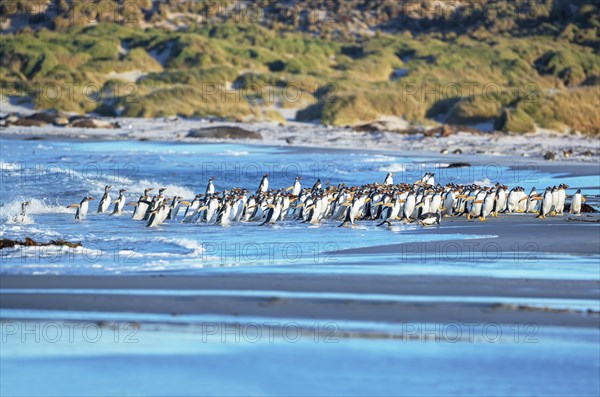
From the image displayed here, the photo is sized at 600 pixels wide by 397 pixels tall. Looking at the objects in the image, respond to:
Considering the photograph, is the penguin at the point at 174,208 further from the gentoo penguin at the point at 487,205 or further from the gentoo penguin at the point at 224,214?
the gentoo penguin at the point at 487,205

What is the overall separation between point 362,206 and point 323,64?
41914mm

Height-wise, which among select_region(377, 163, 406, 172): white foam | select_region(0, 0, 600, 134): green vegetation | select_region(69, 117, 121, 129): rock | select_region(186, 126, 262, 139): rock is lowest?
select_region(377, 163, 406, 172): white foam

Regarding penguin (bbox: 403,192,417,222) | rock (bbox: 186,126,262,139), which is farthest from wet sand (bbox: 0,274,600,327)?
rock (bbox: 186,126,262,139)

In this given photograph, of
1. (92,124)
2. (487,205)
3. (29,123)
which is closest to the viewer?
(487,205)

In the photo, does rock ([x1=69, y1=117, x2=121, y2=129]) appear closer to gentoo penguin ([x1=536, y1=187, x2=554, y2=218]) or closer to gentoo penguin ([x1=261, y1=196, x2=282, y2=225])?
gentoo penguin ([x1=261, y1=196, x2=282, y2=225])

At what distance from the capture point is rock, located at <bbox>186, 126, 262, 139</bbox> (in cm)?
3128

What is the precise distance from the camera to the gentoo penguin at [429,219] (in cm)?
1392

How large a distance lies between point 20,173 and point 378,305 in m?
14.7

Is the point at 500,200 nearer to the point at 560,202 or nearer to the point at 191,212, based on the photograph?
the point at 560,202

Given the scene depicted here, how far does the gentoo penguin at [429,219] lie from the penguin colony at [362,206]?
2 centimetres

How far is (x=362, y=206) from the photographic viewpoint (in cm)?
1473

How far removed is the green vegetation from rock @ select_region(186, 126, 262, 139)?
263 inches

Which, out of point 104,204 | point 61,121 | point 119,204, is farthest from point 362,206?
point 61,121

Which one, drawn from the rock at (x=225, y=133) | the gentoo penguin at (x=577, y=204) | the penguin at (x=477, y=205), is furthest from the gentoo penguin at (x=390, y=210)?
the rock at (x=225, y=133)
